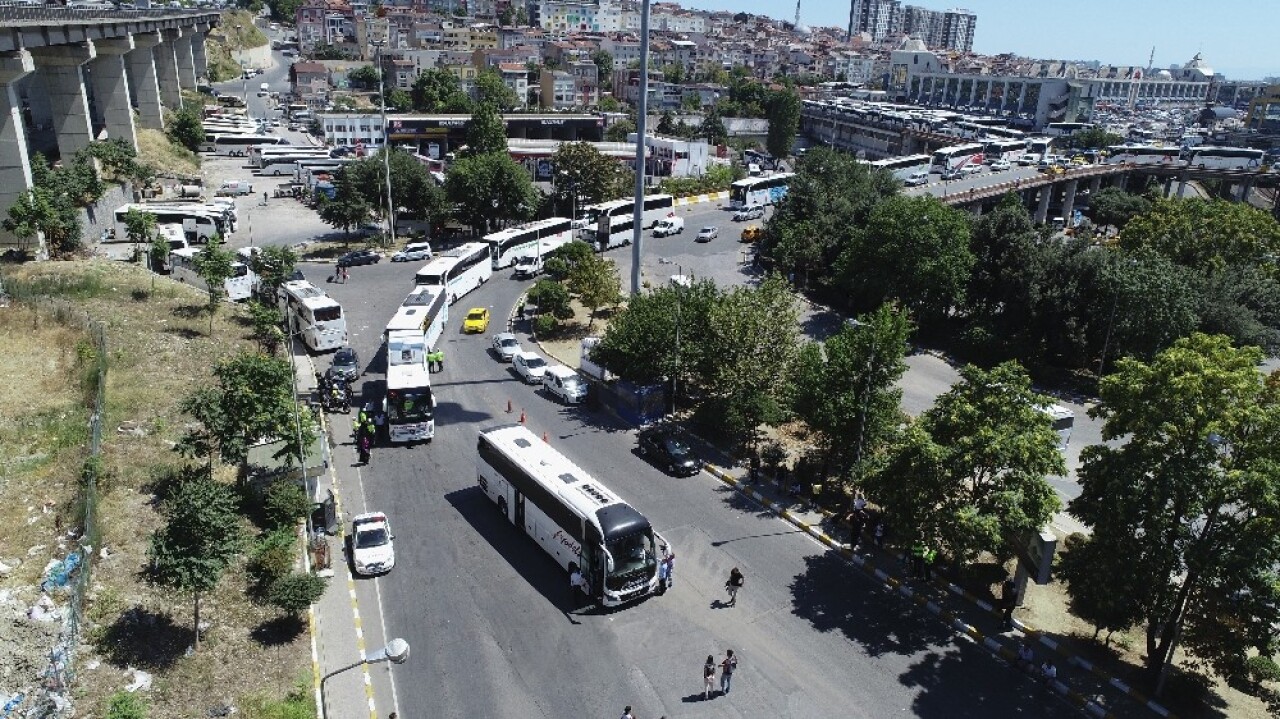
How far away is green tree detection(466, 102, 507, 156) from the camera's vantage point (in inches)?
3506

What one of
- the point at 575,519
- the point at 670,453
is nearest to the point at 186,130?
the point at 670,453

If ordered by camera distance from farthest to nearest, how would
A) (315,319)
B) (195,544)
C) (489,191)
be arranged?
(489,191)
(315,319)
(195,544)

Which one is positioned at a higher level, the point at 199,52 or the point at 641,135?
the point at 199,52

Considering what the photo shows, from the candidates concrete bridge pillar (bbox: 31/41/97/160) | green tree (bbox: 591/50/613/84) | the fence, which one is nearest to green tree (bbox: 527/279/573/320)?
the fence

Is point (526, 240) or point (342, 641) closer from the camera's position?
point (342, 641)

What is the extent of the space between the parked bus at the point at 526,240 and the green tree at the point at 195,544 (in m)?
36.9

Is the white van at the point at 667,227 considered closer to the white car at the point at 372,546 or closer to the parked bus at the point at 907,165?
the parked bus at the point at 907,165

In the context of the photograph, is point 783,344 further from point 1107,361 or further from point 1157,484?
point 1107,361

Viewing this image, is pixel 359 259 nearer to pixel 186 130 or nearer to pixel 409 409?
pixel 409 409

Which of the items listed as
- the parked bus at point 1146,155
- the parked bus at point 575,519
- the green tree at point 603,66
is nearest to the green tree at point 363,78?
the green tree at point 603,66

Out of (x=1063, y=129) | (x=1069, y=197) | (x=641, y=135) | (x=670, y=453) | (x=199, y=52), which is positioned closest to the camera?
(x=670, y=453)

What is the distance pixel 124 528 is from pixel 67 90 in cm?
5016

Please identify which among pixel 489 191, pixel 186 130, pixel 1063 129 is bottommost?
pixel 489 191

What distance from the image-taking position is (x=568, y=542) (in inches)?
819
